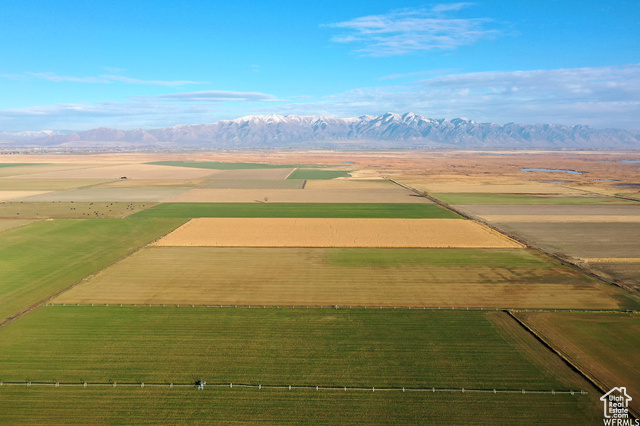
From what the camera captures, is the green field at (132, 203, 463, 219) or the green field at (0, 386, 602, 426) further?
the green field at (132, 203, 463, 219)

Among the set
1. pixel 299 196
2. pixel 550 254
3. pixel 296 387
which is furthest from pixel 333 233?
pixel 299 196

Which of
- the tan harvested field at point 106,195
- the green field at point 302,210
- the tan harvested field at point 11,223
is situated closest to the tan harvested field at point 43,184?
the tan harvested field at point 106,195

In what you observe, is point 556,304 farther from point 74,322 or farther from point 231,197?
point 231,197

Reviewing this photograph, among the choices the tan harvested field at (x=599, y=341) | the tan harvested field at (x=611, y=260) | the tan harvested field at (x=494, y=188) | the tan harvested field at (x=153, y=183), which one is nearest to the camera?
the tan harvested field at (x=599, y=341)

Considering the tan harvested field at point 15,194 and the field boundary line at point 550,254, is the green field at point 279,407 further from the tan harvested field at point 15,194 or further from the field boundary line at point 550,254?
the tan harvested field at point 15,194

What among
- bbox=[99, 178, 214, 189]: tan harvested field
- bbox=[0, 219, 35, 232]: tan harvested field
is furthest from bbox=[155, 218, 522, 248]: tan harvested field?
bbox=[99, 178, 214, 189]: tan harvested field

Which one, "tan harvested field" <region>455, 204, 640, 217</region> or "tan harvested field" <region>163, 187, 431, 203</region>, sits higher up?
"tan harvested field" <region>163, 187, 431, 203</region>

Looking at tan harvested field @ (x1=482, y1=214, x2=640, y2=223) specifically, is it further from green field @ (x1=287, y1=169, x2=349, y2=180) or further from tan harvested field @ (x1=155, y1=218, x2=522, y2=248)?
green field @ (x1=287, y1=169, x2=349, y2=180)
